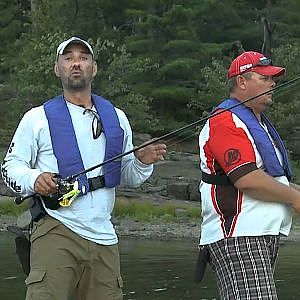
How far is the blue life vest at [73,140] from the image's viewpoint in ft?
14.2

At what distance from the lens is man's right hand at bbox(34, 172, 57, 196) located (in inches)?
162

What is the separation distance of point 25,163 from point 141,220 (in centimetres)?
1719

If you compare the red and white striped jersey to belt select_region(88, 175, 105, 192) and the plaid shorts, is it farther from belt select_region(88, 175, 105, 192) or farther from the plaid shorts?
belt select_region(88, 175, 105, 192)

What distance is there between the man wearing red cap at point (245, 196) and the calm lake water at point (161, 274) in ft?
15.0

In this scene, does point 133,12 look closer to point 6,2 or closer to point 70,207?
point 6,2

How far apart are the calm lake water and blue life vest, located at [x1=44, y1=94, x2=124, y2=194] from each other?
4494 mm

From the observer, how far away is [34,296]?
166 inches

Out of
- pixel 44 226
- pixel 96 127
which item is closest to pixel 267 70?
pixel 96 127

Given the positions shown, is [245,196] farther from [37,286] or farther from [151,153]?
[37,286]

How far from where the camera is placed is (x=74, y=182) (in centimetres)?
423

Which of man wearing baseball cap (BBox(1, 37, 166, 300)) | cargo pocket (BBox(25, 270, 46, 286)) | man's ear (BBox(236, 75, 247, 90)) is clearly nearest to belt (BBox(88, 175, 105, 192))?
man wearing baseball cap (BBox(1, 37, 166, 300))

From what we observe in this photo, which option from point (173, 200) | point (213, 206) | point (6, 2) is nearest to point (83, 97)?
point (213, 206)

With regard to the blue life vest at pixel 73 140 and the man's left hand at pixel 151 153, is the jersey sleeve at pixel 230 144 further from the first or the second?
the blue life vest at pixel 73 140

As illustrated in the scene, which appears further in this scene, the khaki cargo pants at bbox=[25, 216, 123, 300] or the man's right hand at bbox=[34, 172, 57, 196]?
the khaki cargo pants at bbox=[25, 216, 123, 300]
